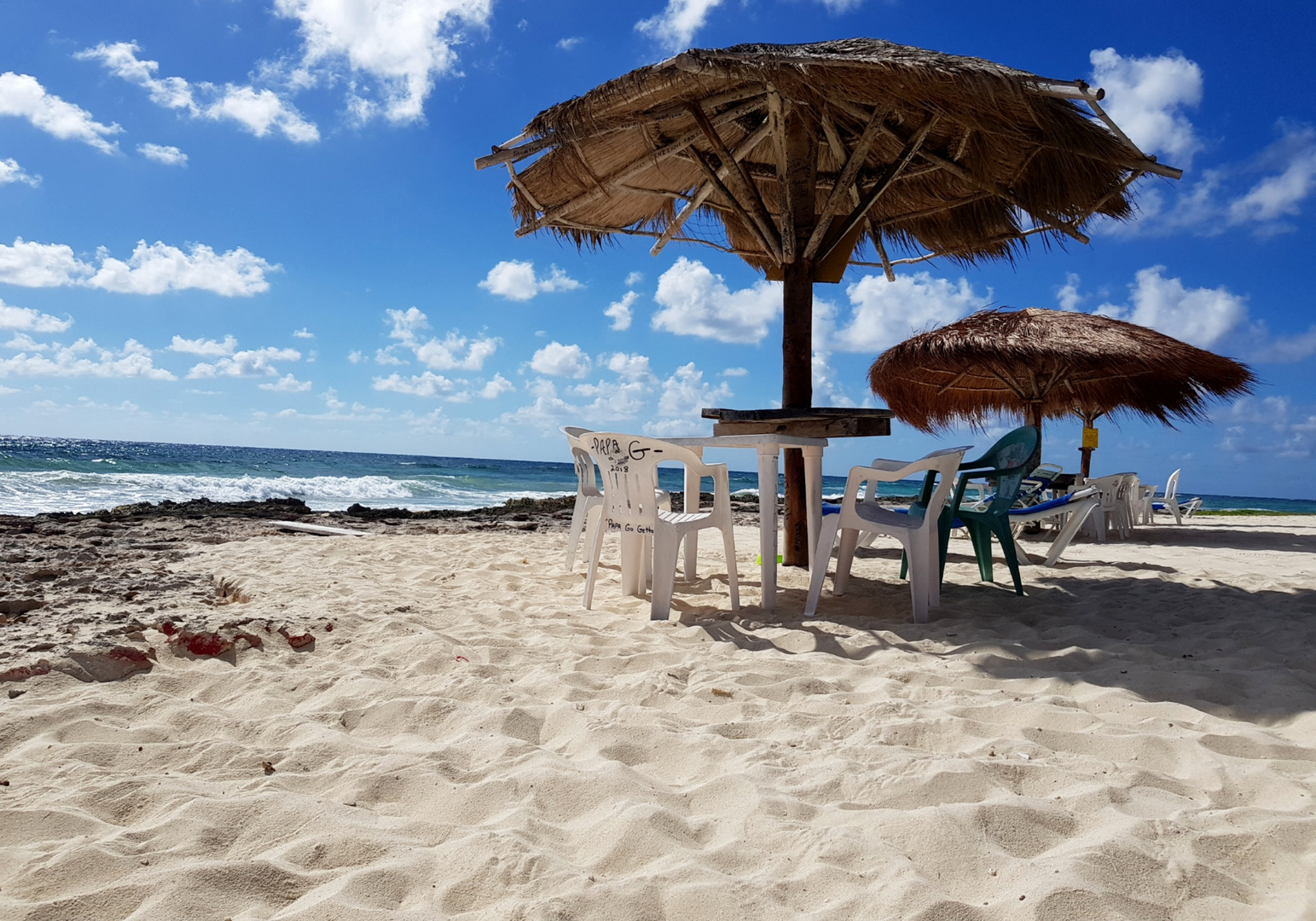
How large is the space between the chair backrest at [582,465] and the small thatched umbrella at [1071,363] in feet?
15.7

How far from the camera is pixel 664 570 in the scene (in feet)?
10.8

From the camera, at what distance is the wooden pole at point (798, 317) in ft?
15.6

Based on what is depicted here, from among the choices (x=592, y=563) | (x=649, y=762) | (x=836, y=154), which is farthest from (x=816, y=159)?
(x=649, y=762)

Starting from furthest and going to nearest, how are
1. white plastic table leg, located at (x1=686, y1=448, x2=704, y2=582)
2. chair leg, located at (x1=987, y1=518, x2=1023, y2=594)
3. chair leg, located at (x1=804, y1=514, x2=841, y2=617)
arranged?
white plastic table leg, located at (x1=686, y1=448, x2=704, y2=582) → chair leg, located at (x1=987, y1=518, x2=1023, y2=594) → chair leg, located at (x1=804, y1=514, x2=841, y2=617)

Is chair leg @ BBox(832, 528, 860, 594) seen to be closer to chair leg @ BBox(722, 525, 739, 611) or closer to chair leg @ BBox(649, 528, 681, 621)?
chair leg @ BBox(722, 525, 739, 611)

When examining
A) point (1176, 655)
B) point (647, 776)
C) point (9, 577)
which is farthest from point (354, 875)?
point (9, 577)

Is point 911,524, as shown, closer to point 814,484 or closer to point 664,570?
point 814,484

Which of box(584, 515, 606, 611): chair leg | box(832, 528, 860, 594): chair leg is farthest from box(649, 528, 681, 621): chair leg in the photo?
box(832, 528, 860, 594): chair leg

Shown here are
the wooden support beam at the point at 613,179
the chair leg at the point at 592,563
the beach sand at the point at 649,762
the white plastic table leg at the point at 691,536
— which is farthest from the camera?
the wooden support beam at the point at 613,179

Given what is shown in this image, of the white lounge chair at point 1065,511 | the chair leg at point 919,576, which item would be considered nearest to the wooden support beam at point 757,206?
the chair leg at point 919,576

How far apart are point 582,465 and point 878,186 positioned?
8.18 feet

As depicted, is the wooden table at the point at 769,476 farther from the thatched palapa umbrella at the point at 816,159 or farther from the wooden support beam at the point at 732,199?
the wooden support beam at the point at 732,199

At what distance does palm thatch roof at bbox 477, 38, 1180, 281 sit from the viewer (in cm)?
370

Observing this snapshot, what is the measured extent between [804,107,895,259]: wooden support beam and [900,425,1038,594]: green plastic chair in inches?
65.2
